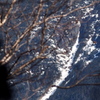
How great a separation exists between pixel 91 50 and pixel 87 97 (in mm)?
28575

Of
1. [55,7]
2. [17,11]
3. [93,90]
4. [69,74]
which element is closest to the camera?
[55,7]

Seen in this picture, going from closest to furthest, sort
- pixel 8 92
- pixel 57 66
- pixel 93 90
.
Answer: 1. pixel 8 92
2. pixel 93 90
3. pixel 57 66

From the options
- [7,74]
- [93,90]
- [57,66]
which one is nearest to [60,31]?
[7,74]

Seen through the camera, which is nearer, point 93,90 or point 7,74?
point 7,74

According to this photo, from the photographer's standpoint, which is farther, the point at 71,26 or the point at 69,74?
the point at 69,74

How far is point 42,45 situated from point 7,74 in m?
0.65

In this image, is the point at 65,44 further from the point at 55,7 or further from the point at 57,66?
the point at 57,66

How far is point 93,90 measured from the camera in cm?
7069

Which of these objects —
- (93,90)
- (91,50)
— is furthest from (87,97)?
(91,50)

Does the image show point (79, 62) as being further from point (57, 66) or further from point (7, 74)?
point (7, 74)

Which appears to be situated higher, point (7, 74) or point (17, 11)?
point (17, 11)

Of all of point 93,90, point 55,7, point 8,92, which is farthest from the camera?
point 93,90

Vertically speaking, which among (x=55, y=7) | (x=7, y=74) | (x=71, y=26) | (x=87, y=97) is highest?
(x=55, y=7)

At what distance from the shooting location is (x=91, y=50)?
98125mm
